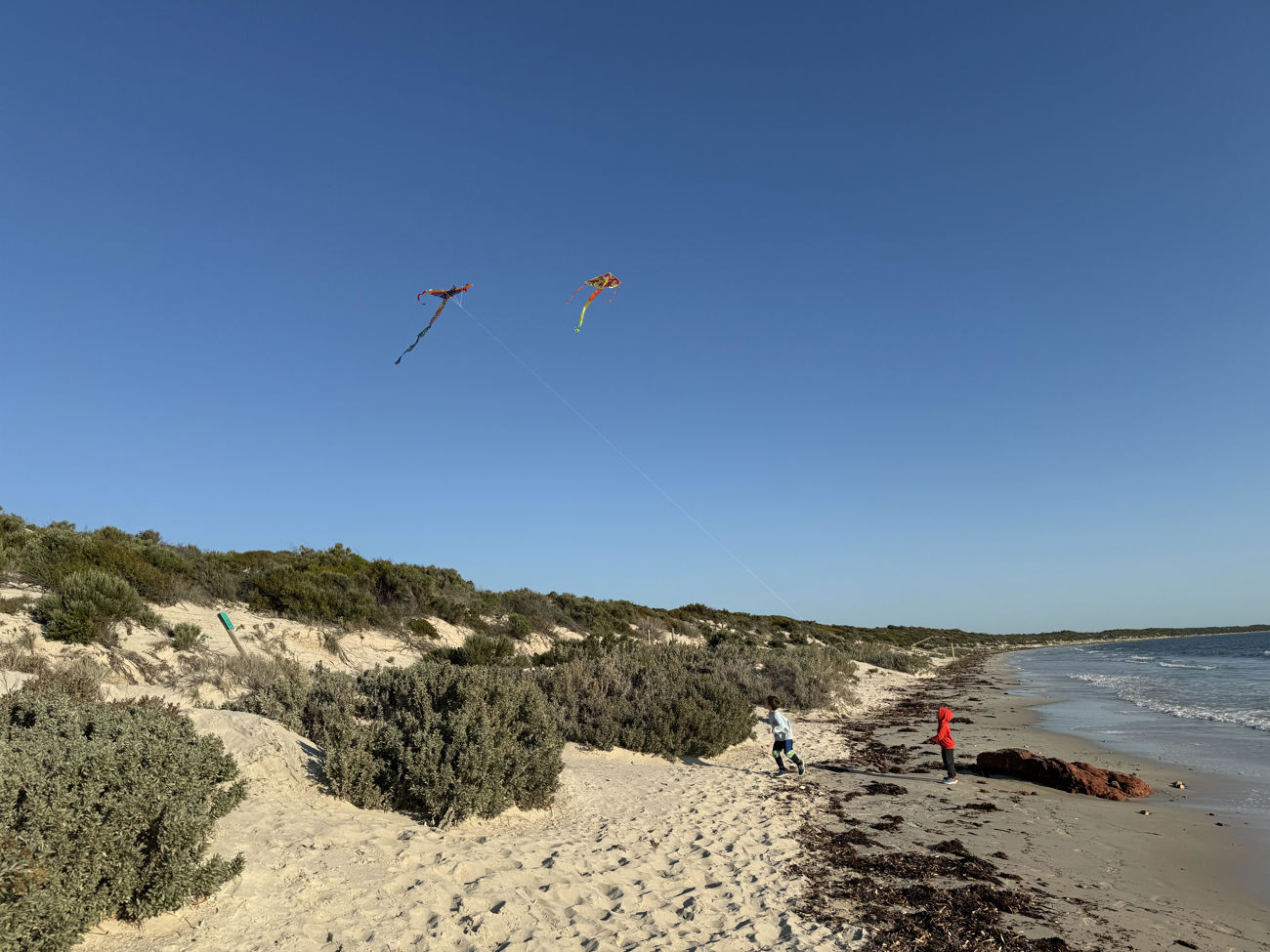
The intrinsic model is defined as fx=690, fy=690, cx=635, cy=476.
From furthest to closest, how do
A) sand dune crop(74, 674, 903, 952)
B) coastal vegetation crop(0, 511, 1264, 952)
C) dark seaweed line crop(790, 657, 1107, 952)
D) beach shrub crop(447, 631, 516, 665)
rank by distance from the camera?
beach shrub crop(447, 631, 516, 665) → dark seaweed line crop(790, 657, 1107, 952) → sand dune crop(74, 674, 903, 952) → coastal vegetation crop(0, 511, 1264, 952)

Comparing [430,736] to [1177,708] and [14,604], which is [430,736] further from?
[1177,708]

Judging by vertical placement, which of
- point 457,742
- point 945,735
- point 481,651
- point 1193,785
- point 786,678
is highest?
point 481,651

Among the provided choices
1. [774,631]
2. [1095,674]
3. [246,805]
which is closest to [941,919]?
[246,805]

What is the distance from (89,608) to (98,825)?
30.9 ft

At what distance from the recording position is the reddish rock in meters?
9.35

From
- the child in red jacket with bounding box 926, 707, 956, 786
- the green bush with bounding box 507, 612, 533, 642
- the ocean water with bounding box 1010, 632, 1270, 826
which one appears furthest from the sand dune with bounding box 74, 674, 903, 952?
the green bush with bounding box 507, 612, 533, 642

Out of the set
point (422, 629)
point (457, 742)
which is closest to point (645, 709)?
point (457, 742)

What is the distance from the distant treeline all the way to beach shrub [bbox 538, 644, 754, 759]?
261 inches

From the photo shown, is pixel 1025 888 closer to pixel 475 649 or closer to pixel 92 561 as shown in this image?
pixel 475 649

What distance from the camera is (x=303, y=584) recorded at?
16141 millimetres

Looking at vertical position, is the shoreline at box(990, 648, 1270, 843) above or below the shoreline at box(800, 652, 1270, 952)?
below

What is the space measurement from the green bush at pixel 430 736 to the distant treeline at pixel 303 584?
25.1 feet

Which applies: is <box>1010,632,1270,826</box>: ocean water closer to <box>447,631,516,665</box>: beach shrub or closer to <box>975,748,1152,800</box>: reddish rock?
<box>975,748,1152,800</box>: reddish rock

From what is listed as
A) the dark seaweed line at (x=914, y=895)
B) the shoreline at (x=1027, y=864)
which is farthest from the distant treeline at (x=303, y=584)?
the dark seaweed line at (x=914, y=895)
